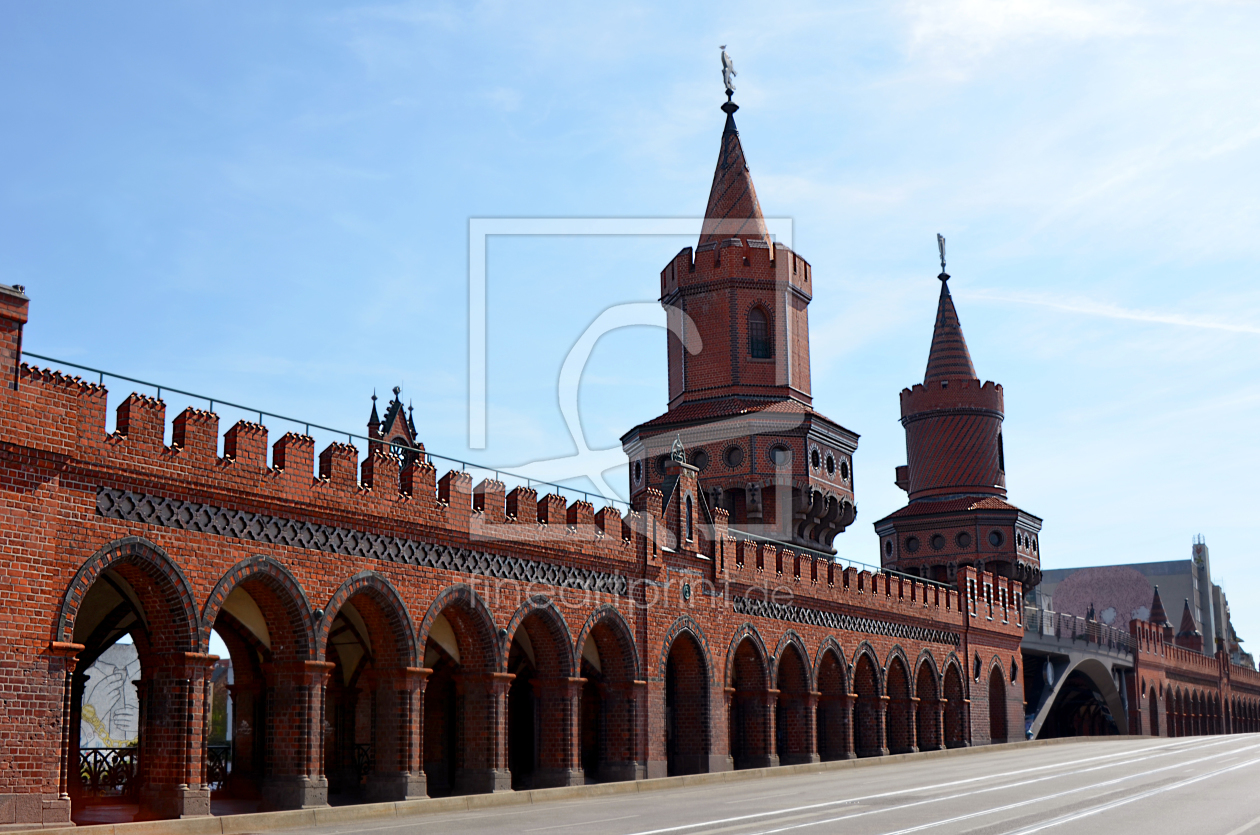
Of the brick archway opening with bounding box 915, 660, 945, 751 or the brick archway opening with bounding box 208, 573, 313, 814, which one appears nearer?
the brick archway opening with bounding box 208, 573, 313, 814

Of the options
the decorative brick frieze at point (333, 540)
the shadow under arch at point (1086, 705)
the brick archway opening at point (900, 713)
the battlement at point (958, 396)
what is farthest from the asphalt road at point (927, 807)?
the shadow under arch at point (1086, 705)

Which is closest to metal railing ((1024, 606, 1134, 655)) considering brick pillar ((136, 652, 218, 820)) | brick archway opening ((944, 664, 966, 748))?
brick archway opening ((944, 664, 966, 748))

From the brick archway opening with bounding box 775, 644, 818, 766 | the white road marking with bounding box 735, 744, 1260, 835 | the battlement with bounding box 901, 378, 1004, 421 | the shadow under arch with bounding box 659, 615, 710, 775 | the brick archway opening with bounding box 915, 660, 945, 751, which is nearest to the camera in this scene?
the white road marking with bounding box 735, 744, 1260, 835

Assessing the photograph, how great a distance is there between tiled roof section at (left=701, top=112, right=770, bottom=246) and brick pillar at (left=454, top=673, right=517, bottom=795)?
878 inches

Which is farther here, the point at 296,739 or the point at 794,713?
the point at 794,713

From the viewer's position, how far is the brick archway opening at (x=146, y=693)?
1823cm

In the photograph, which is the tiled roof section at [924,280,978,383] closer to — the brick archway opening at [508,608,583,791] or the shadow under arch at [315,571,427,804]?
the brick archway opening at [508,608,583,791]

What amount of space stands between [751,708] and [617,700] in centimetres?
608

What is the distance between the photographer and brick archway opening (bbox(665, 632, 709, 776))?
1200 inches

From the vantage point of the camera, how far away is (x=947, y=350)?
56.8m

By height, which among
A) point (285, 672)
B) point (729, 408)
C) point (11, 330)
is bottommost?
point (285, 672)

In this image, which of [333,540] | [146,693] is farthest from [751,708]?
[146,693]

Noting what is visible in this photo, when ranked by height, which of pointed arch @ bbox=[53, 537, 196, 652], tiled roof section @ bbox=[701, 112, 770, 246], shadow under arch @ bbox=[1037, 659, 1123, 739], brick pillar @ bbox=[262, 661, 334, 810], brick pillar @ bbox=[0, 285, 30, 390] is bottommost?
shadow under arch @ bbox=[1037, 659, 1123, 739]

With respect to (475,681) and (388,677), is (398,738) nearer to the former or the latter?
(388,677)
